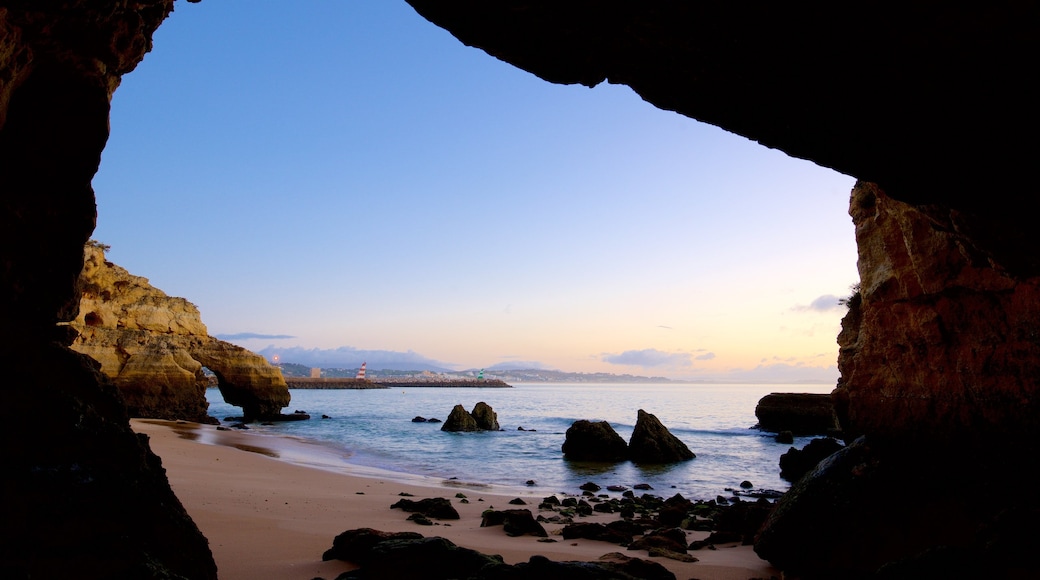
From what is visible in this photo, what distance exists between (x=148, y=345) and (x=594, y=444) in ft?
77.1

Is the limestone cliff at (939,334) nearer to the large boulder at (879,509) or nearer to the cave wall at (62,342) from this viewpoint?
the large boulder at (879,509)

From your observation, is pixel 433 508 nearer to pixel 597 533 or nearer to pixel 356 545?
pixel 597 533

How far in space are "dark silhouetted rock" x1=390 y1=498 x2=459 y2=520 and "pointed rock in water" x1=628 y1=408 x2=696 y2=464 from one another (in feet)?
37.2

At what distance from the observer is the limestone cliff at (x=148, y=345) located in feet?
84.6

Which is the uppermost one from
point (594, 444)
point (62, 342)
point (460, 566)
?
point (62, 342)

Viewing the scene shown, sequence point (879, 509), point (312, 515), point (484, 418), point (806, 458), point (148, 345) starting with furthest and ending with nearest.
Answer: point (484, 418)
point (148, 345)
point (806, 458)
point (312, 515)
point (879, 509)

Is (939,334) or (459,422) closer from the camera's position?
(939,334)

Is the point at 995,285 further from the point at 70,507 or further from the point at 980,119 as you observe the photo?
the point at 70,507

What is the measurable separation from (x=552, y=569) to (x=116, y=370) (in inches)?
1167

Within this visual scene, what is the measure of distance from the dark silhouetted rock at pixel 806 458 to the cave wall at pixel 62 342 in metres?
15.7

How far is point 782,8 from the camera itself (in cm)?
328

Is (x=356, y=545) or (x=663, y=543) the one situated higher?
(x=356, y=545)

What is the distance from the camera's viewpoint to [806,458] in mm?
15891

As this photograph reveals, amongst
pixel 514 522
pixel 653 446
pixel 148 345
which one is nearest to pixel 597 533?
pixel 514 522
